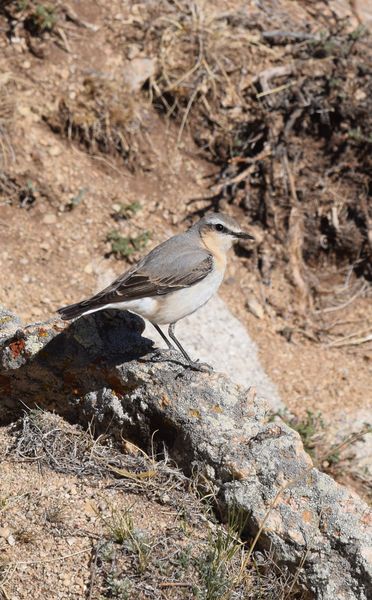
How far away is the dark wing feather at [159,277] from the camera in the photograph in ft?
22.0

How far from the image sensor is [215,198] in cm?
1124

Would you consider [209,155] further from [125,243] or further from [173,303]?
[173,303]

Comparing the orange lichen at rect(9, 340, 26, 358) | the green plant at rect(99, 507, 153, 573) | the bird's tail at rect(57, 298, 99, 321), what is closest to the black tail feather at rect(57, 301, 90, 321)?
the bird's tail at rect(57, 298, 99, 321)

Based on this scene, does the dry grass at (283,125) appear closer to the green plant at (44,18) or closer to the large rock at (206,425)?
the green plant at (44,18)

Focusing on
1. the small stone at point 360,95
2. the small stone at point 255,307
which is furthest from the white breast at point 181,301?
the small stone at point 360,95

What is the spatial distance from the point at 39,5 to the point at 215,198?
3.67 meters

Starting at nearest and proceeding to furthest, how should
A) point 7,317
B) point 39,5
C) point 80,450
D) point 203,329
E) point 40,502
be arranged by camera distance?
point 40,502 → point 80,450 → point 7,317 → point 203,329 → point 39,5

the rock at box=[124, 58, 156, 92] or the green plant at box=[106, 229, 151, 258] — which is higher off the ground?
the rock at box=[124, 58, 156, 92]

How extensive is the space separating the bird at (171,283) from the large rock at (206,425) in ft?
0.74

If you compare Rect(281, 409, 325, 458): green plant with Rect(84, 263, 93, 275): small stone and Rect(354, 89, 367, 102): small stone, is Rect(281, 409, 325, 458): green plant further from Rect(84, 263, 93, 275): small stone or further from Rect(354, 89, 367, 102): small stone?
Rect(354, 89, 367, 102): small stone

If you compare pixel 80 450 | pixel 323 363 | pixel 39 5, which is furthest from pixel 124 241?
pixel 80 450

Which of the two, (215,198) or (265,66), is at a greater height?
(265,66)

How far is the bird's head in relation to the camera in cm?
780

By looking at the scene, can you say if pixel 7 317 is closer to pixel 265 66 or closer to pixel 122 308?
pixel 122 308
